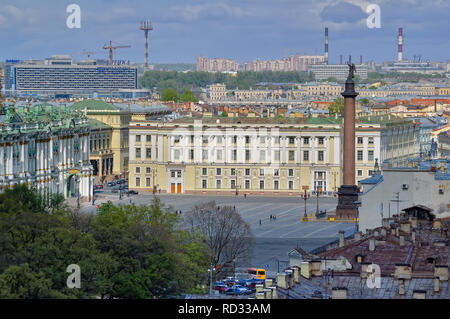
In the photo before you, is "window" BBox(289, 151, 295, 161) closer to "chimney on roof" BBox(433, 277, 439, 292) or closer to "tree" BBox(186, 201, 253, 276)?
"tree" BBox(186, 201, 253, 276)

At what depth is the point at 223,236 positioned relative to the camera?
61094 millimetres

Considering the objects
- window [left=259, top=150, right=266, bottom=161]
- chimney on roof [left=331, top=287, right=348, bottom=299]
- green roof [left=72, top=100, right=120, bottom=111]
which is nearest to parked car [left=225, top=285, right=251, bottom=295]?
chimney on roof [left=331, top=287, right=348, bottom=299]

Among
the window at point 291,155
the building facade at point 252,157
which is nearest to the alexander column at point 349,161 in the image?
the building facade at point 252,157

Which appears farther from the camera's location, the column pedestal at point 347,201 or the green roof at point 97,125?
the green roof at point 97,125

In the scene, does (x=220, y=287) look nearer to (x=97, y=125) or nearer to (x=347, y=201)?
(x=347, y=201)

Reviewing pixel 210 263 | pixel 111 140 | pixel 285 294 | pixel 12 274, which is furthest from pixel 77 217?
pixel 111 140

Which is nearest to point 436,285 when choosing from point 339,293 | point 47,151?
point 339,293

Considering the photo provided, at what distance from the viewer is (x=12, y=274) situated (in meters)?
40.9

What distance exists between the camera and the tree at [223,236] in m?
59.8

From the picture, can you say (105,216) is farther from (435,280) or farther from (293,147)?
(293,147)

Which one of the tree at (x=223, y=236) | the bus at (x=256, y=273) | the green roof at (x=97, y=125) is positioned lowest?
the bus at (x=256, y=273)

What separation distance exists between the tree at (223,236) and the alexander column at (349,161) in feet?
81.1

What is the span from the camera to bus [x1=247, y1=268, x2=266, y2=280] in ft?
194

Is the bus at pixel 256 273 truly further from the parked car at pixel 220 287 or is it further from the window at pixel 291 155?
the window at pixel 291 155
